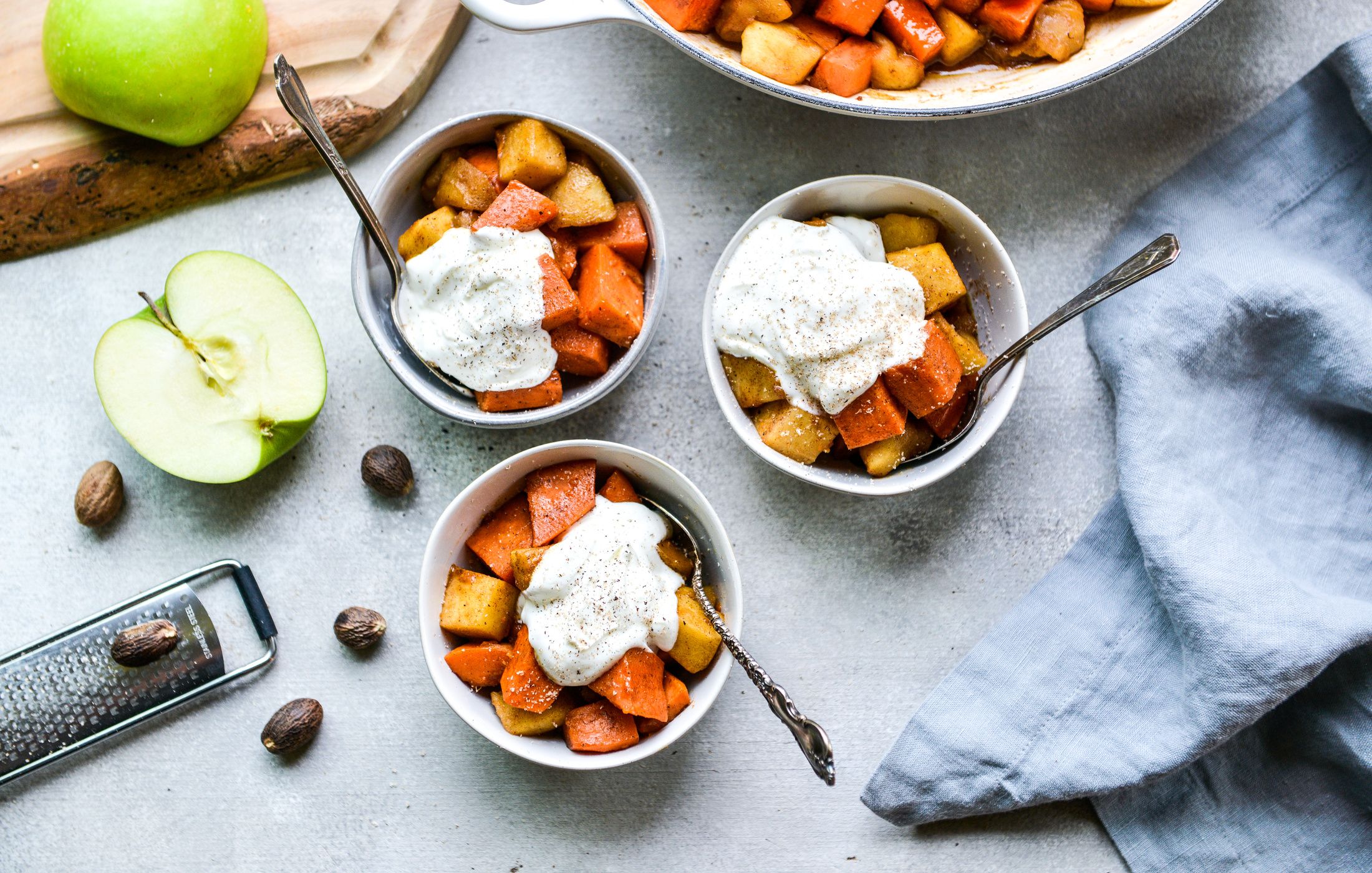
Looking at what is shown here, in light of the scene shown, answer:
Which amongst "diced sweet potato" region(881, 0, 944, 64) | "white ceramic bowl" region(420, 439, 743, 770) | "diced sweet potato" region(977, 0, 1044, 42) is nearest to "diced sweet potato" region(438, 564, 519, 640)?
"white ceramic bowl" region(420, 439, 743, 770)

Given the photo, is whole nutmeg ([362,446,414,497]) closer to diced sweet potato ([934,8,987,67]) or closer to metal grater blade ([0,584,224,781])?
metal grater blade ([0,584,224,781])

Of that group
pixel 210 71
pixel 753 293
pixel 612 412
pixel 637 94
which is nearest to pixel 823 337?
pixel 753 293

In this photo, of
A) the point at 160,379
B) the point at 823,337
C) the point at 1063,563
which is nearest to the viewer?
the point at 823,337

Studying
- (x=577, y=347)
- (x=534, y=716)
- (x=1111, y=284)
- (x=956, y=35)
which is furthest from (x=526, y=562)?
(x=956, y=35)

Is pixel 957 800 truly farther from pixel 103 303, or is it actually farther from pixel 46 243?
pixel 46 243

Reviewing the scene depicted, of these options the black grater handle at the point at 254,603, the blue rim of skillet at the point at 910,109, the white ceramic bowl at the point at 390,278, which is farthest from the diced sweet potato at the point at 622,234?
the black grater handle at the point at 254,603

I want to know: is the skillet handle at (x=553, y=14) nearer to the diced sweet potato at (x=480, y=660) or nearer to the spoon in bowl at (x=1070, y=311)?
the spoon in bowl at (x=1070, y=311)
